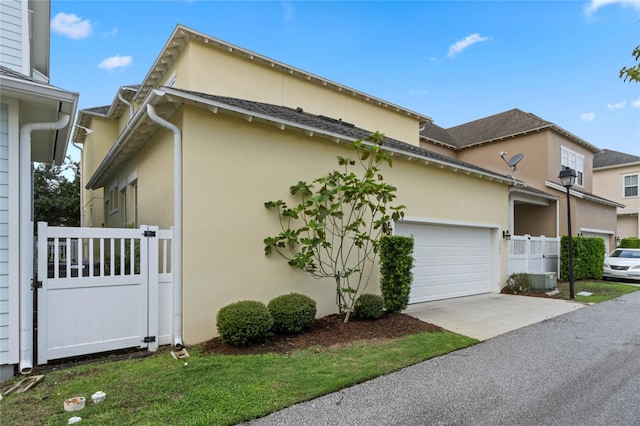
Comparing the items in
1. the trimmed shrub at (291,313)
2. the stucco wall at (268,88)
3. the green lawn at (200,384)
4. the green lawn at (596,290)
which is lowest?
the green lawn at (596,290)

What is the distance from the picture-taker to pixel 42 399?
361 centimetres

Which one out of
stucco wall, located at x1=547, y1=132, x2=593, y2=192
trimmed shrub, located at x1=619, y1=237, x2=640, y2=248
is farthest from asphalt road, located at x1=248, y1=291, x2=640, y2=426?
trimmed shrub, located at x1=619, y1=237, x2=640, y2=248

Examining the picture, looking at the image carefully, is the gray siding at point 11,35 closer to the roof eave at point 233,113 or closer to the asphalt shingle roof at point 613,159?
the roof eave at point 233,113

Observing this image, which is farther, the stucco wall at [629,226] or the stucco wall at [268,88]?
the stucco wall at [629,226]

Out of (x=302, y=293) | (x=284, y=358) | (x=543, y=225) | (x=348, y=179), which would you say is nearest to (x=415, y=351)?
(x=284, y=358)

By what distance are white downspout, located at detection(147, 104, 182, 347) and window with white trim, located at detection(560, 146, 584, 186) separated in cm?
1798

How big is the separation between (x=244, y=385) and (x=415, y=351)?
2620 mm

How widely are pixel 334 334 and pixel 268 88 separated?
7524mm

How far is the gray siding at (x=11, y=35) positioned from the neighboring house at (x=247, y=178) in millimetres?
1990

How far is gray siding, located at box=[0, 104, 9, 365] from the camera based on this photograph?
4207 millimetres

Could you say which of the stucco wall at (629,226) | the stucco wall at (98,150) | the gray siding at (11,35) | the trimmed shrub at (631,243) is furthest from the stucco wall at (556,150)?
the stucco wall at (98,150)

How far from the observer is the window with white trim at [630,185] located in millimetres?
22906

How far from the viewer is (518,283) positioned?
11188 mm

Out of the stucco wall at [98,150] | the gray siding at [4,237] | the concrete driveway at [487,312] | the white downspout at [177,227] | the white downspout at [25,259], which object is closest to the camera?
the gray siding at [4,237]
